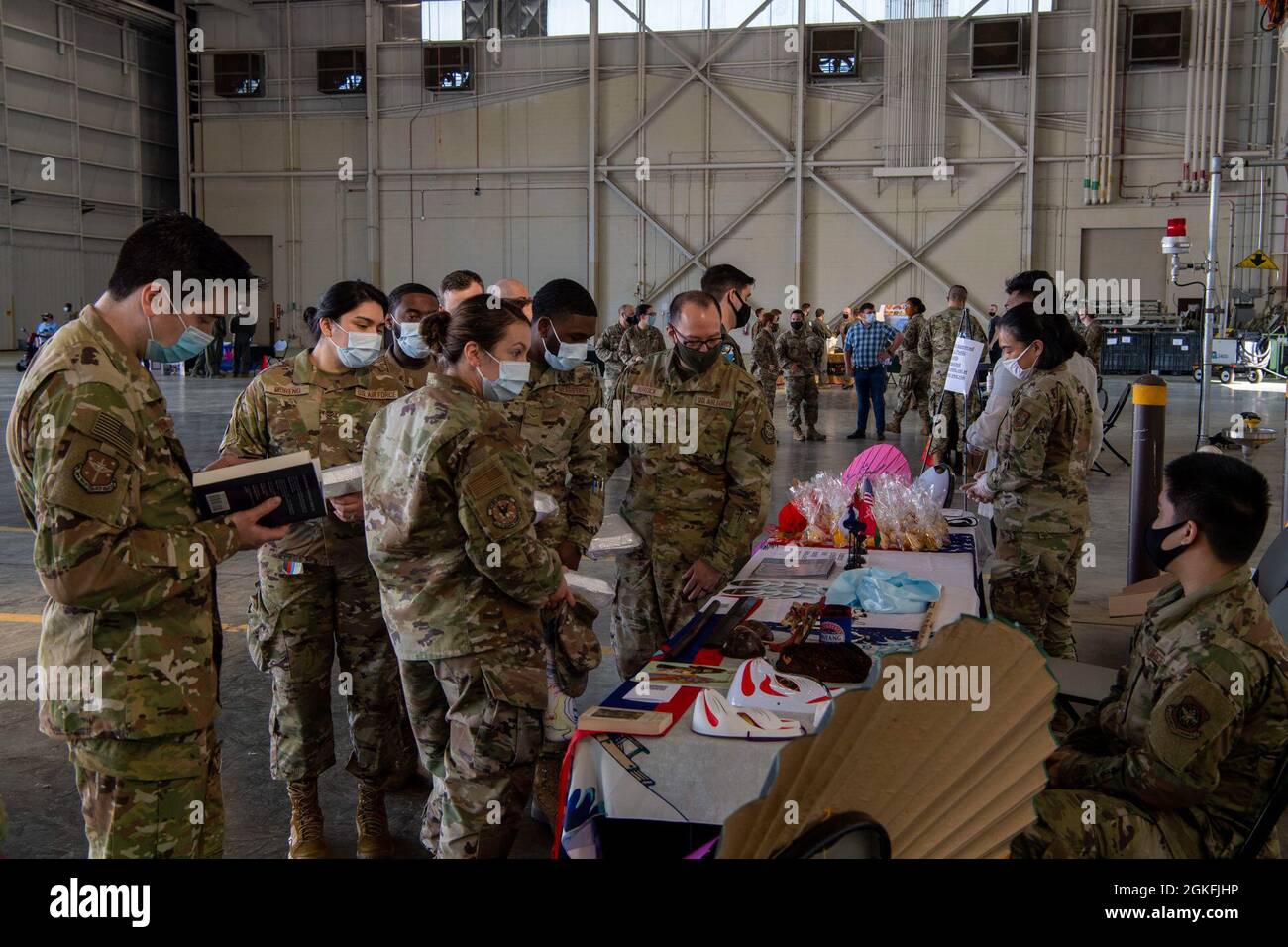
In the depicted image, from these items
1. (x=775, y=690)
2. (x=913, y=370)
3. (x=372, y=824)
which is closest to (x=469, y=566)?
(x=775, y=690)

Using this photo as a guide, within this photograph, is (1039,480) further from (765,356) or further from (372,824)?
(765,356)

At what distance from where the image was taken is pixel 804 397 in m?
13.4

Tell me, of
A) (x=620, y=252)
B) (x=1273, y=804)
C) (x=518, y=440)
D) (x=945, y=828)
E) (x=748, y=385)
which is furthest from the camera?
(x=620, y=252)

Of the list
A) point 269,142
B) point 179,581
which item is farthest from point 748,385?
point 269,142

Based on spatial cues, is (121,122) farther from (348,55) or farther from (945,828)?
(945,828)

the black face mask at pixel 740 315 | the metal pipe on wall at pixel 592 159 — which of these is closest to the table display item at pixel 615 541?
the black face mask at pixel 740 315

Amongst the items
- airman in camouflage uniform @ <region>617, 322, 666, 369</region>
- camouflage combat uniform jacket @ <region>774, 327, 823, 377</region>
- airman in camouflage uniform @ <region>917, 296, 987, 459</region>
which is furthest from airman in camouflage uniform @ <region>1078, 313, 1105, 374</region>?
airman in camouflage uniform @ <region>617, 322, 666, 369</region>

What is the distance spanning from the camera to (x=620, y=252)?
24.5 metres

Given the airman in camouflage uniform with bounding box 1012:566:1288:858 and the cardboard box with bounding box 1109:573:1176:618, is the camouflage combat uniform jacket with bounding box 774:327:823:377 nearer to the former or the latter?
the cardboard box with bounding box 1109:573:1176:618

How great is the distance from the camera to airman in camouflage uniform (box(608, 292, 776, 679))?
12.9ft

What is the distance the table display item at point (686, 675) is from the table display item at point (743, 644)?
0.09 meters

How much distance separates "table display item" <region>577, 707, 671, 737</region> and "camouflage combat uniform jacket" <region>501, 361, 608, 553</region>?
4.34 feet

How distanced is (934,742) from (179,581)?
142 cm

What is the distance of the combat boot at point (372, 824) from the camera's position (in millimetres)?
3398
